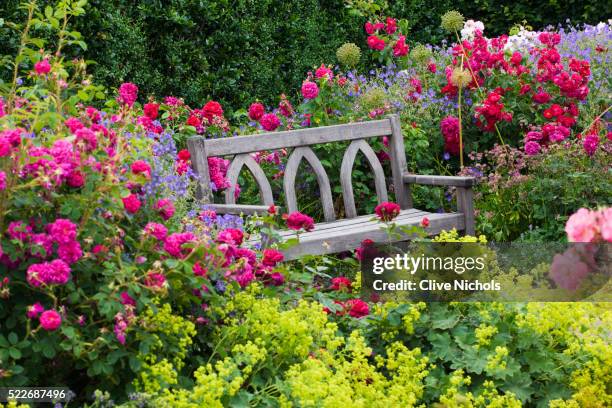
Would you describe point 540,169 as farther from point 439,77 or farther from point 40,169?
point 40,169

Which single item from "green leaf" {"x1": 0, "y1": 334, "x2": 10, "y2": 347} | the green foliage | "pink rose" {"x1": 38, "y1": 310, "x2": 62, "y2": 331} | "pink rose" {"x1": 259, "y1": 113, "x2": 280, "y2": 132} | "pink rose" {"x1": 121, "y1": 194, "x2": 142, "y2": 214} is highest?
"pink rose" {"x1": 259, "y1": 113, "x2": 280, "y2": 132}

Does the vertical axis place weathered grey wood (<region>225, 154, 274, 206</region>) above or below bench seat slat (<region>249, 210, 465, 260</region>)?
above

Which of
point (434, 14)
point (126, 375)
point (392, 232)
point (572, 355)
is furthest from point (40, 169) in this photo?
point (434, 14)

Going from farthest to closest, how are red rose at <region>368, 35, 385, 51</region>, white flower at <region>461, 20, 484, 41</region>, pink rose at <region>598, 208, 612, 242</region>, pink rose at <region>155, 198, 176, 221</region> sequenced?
1. red rose at <region>368, 35, 385, 51</region>
2. white flower at <region>461, 20, 484, 41</region>
3. pink rose at <region>155, 198, 176, 221</region>
4. pink rose at <region>598, 208, 612, 242</region>

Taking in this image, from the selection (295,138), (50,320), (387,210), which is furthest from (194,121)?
(50,320)

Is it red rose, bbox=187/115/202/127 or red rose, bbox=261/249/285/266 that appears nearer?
red rose, bbox=261/249/285/266

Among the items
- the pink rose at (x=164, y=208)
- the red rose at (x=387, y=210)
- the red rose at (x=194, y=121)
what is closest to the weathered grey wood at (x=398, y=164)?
the red rose at (x=194, y=121)

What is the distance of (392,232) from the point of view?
11.2 feet

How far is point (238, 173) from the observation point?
464cm

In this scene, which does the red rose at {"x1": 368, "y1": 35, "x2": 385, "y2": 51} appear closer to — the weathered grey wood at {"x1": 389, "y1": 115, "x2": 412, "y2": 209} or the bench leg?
the weathered grey wood at {"x1": 389, "y1": 115, "x2": 412, "y2": 209}

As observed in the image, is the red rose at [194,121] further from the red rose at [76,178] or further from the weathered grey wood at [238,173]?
the red rose at [76,178]

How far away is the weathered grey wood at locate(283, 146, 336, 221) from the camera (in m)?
4.80

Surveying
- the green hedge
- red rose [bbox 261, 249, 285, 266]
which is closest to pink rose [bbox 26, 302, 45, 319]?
red rose [bbox 261, 249, 285, 266]

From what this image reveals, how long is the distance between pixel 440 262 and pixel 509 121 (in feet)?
9.00
